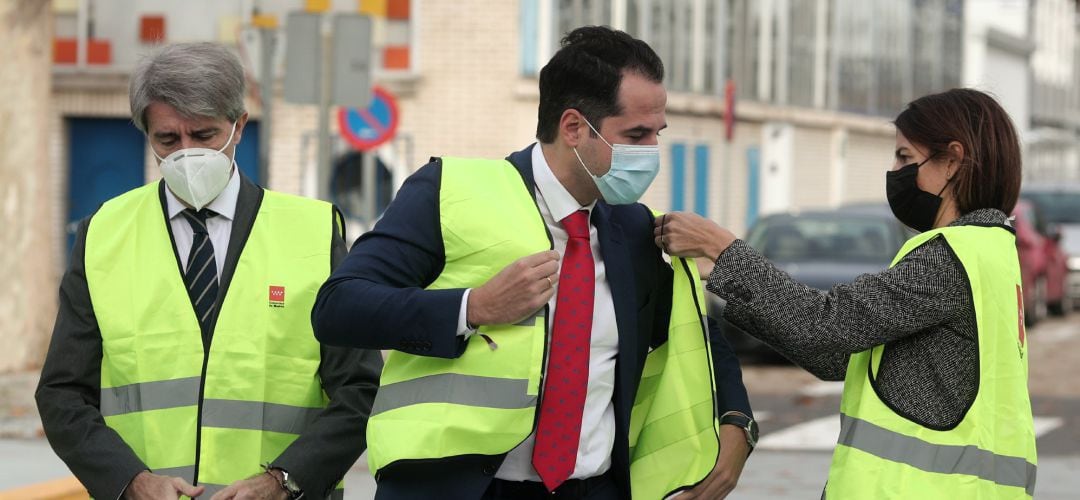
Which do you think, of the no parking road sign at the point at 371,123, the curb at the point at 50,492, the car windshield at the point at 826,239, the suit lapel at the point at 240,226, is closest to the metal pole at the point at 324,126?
the no parking road sign at the point at 371,123

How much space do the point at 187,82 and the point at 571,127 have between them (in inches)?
31.7

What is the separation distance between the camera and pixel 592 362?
3896 mm

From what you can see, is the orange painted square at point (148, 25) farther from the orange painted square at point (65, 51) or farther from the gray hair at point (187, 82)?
the gray hair at point (187, 82)

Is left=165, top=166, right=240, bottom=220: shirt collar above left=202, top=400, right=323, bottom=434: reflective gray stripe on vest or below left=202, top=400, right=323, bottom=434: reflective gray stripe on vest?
above

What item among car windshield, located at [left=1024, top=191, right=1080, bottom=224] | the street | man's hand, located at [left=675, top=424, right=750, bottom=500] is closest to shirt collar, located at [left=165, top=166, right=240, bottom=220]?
man's hand, located at [left=675, top=424, right=750, bottom=500]

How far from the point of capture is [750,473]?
10.6 m

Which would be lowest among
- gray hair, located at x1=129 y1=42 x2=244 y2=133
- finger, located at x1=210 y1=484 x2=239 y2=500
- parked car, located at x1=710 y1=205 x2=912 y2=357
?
parked car, located at x1=710 y1=205 x2=912 y2=357

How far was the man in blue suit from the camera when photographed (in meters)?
3.73

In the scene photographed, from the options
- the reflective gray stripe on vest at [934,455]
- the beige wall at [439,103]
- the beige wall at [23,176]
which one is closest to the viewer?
the reflective gray stripe on vest at [934,455]

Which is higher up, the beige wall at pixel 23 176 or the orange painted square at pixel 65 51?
the orange painted square at pixel 65 51

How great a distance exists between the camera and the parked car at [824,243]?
16719mm

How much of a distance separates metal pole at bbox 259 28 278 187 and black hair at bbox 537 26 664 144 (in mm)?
9531

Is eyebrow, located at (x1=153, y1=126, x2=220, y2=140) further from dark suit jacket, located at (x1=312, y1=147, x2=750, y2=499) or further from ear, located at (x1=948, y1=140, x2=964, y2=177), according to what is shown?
ear, located at (x1=948, y1=140, x2=964, y2=177)

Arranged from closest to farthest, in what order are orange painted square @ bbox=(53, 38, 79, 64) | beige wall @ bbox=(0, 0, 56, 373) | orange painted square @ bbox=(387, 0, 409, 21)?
1. beige wall @ bbox=(0, 0, 56, 373)
2. orange painted square @ bbox=(387, 0, 409, 21)
3. orange painted square @ bbox=(53, 38, 79, 64)
